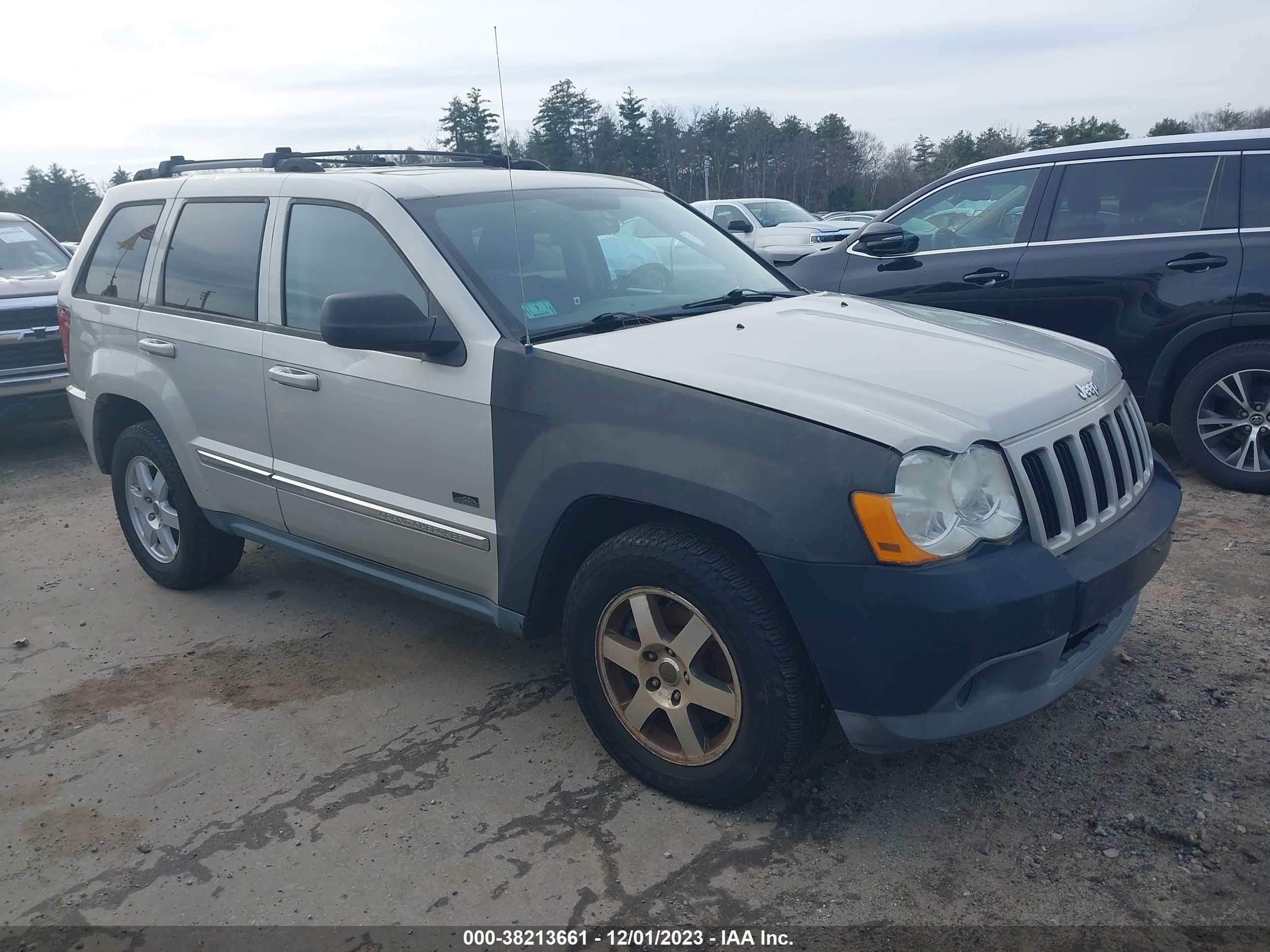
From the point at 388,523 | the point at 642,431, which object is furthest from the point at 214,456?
the point at 642,431

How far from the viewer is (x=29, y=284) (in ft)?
26.5

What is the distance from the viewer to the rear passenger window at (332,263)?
3.42 metres

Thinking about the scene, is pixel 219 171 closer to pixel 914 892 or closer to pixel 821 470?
pixel 821 470

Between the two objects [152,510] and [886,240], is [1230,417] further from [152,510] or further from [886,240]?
[152,510]

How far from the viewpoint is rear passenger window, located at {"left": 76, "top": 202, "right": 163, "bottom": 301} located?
4.54 meters

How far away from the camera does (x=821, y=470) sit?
2430 millimetres

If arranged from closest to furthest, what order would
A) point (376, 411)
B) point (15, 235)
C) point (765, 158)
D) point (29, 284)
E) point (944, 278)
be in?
point (376, 411)
point (944, 278)
point (29, 284)
point (15, 235)
point (765, 158)

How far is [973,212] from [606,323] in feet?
12.2

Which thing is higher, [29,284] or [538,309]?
[29,284]

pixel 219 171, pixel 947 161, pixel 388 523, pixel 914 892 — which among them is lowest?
pixel 914 892

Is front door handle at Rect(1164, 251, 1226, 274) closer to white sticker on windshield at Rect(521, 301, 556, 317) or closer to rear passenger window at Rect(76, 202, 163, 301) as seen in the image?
white sticker on windshield at Rect(521, 301, 556, 317)

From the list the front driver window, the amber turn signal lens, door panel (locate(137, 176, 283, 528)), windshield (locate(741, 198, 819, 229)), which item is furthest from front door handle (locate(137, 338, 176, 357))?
windshield (locate(741, 198, 819, 229))

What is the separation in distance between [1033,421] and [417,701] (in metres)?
2.34

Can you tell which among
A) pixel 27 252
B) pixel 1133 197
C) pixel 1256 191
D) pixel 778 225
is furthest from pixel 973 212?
pixel 778 225
